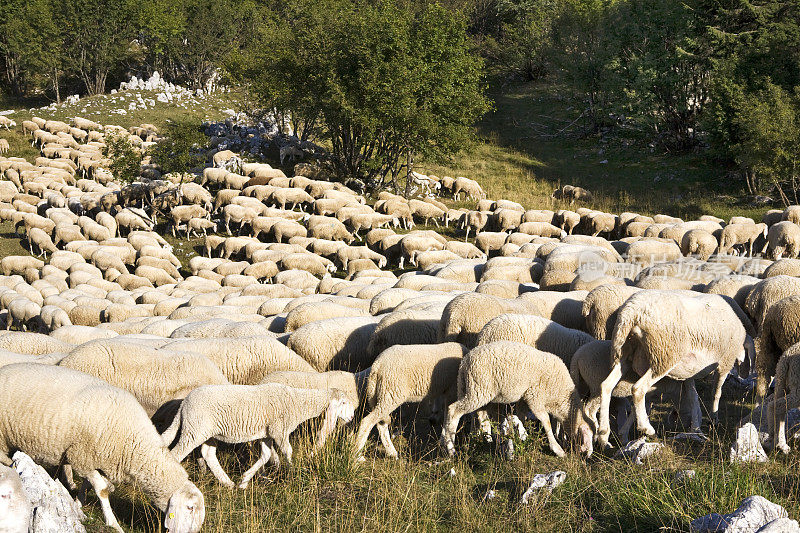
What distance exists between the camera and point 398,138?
108ft

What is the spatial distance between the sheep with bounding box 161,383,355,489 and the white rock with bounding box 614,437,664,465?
3230 millimetres

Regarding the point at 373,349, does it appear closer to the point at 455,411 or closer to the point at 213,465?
the point at 455,411

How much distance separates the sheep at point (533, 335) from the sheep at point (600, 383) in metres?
0.45

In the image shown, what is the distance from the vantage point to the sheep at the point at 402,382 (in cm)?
807

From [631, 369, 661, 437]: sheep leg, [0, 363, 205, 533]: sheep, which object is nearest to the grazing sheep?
[631, 369, 661, 437]: sheep leg

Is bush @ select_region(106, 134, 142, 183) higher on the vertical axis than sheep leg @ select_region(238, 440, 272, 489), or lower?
higher

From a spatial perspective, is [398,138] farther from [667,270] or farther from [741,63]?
[667,270]

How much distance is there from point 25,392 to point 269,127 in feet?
127

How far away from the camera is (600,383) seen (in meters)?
8.17

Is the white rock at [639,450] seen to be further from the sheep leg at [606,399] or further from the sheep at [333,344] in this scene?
the sheep at [333,344]

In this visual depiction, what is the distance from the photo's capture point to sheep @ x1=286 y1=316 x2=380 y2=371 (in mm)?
10203

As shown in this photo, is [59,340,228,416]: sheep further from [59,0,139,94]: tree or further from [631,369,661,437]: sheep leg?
[59,0,139,94]: tree

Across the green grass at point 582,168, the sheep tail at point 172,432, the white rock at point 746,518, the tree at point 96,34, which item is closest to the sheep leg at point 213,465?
the sheep tail at point 172,432

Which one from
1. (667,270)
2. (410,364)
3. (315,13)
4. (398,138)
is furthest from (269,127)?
(410,364)
